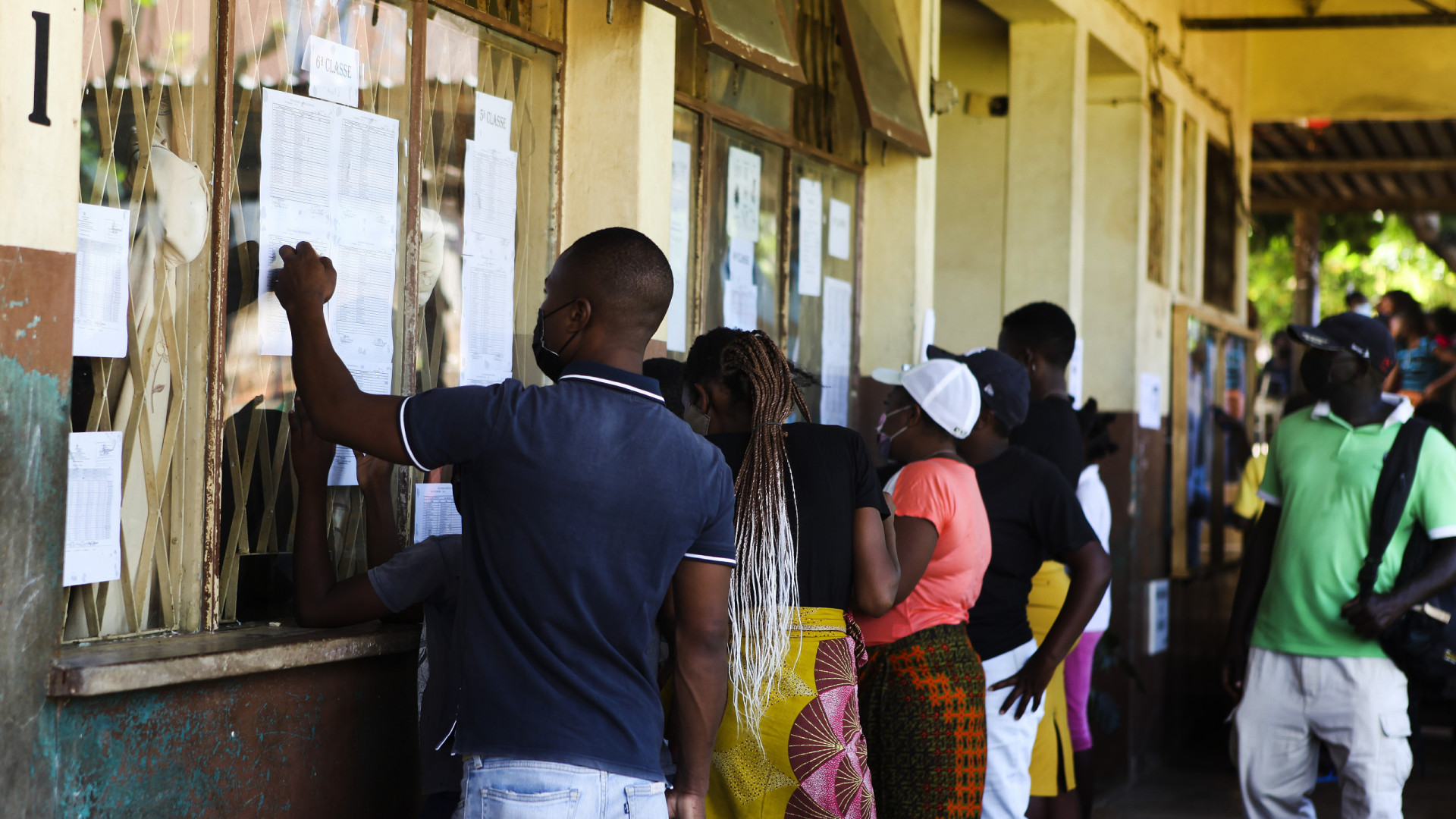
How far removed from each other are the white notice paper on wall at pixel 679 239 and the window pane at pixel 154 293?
68.2 inches

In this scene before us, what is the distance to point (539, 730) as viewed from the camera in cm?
234

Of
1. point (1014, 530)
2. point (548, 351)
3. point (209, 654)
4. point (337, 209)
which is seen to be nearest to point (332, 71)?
point (337, 209)

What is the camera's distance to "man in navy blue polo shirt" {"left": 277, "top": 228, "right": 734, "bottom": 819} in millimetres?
2340

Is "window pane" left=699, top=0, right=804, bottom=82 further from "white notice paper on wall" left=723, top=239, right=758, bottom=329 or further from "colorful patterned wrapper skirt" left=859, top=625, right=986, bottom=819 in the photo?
"colorful patterned wrapper skirt" left=859, top=625, right=986, bottom=819

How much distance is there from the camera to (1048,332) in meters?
5.10

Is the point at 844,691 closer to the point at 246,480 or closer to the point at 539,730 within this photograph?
the point at 539,730

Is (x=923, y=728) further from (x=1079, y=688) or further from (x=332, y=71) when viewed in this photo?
(x=1079, y=688)

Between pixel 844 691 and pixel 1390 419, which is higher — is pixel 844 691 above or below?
below

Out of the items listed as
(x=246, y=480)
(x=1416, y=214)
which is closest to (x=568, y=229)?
(x=246, y=480)

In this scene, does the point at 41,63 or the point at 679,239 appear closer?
the point at 41,63

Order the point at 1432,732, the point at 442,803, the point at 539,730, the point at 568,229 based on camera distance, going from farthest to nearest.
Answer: the point at 1432,732 < the point at 568,229 < the point at 442,803 < the point at 539,730

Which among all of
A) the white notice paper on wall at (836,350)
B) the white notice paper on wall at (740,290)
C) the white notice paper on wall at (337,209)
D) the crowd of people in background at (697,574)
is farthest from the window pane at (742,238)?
the white notice paper on wall at (337,209)

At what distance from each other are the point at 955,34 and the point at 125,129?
17.5ft

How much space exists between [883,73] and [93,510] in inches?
140
